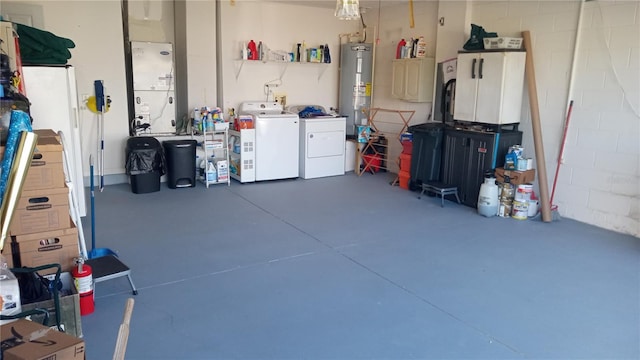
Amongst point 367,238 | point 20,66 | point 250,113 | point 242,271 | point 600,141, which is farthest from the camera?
point 250,113

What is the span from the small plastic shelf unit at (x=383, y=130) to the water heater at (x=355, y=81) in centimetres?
23

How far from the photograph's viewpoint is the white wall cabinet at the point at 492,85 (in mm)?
5398

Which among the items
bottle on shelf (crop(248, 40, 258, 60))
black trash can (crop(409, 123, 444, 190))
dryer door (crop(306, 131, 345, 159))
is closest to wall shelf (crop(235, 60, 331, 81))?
bottle on shelf (crop(248, 40, 258, 60))

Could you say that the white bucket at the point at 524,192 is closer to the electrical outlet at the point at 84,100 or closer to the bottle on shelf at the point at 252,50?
the bottle on shelf at the point at 252,50

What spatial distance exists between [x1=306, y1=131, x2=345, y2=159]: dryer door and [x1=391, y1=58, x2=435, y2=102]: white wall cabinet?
112cm

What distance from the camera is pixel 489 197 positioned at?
5391 millimetres

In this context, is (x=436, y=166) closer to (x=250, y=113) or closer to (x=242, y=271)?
(x=250, y=113)

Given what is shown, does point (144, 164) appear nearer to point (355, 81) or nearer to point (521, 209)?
point (355, 81)

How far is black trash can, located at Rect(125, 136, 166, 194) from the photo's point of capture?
5.98 metres

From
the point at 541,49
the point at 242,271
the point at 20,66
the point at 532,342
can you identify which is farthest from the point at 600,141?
the point at 20,66

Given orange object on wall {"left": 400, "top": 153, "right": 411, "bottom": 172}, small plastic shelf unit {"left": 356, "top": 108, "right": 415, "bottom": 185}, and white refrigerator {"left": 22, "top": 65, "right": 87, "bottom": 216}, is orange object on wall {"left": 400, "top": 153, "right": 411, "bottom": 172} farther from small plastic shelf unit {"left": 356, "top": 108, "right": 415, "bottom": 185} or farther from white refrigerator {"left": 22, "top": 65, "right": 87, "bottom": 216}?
white refrigerator {"left": 22, "top": 65, "right": 87, "bottom": 216}

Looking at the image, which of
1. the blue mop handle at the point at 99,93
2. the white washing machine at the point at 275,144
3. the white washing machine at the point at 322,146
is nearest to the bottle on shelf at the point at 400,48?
the white washing machine at the point at 322,146

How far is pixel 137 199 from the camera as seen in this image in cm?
580

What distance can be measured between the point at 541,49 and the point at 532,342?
12.5ft
